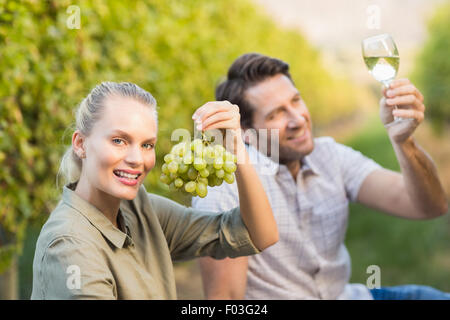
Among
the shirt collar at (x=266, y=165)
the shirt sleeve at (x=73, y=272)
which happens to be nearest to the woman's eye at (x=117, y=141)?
the shirt sleeve at (x=73, y=272)

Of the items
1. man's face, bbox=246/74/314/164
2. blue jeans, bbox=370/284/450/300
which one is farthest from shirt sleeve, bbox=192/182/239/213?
blue jeans, bbox=370/284/450/300

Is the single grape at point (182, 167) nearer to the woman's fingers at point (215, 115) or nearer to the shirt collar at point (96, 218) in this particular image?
the woman's fingers at point (215, 115)

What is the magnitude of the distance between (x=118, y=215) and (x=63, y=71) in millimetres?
1764

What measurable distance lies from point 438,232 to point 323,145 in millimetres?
6108

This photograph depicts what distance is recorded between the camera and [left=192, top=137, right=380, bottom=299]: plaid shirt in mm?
2334

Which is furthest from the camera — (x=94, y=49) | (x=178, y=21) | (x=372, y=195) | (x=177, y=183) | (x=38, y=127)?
(x=178, y=21)

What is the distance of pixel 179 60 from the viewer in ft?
17.2

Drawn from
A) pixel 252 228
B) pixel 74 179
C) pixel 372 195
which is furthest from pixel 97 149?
pixel 372 195

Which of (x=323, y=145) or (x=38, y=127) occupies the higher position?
(x=38, y=127)

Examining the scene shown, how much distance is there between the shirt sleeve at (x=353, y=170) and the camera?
2617 mm

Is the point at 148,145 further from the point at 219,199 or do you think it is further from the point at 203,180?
the point at 219,199

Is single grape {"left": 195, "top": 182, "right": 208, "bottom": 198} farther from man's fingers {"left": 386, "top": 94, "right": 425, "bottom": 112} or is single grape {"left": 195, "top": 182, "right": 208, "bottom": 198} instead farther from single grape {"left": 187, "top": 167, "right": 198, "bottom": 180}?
man's fingers {"left": 386, "top": 94, "right": 425, "bottom": 112}

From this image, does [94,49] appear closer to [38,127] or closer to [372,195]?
[38,127]

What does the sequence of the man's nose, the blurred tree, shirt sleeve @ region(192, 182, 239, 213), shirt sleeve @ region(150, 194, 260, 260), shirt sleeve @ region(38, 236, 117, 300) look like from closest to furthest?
shirt sleeve @ region(38, 236, 117, 300)
shirt sleeve @ region(150, 194, 260, 260)
shirt sleeve @ region(192, 182, 239, 213)
the man's nose
the blurred tree
